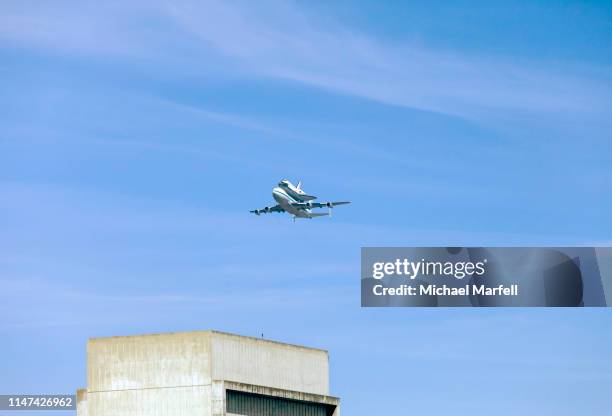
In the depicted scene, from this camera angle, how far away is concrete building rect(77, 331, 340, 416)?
116 metres

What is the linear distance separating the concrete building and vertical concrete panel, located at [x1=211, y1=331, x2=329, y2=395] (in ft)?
0.25

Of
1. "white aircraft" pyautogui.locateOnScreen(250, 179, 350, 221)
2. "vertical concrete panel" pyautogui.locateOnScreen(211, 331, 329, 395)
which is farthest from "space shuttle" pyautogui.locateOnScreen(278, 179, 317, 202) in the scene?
"vertical concrete panel" pyautogui.locateOnScreen(211, 331, 329, 395)

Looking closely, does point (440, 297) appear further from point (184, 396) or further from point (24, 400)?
point (24, 400)

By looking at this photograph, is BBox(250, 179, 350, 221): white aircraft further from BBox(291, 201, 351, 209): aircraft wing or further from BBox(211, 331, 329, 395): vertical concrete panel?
BBox(211, 331, 329, 395): vertical concrete panel

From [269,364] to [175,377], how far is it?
431 inches

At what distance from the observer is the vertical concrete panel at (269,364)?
4636 inches

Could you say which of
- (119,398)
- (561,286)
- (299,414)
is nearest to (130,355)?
(119,398)

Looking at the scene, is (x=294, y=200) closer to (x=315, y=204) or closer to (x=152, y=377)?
(x=315, y=204)

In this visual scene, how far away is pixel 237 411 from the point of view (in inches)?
4643

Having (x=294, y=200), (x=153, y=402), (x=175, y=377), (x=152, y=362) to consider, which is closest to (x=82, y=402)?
(x=153, y=402)

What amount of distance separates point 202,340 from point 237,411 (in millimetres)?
6212

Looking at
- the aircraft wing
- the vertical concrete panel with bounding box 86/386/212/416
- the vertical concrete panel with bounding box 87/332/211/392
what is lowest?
the vertical concrete panel with bounding box 86/386/212/416

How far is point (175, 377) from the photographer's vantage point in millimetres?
116062

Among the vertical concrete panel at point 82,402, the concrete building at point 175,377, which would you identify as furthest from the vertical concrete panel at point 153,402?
the vertical concrete panel at point 82,402
